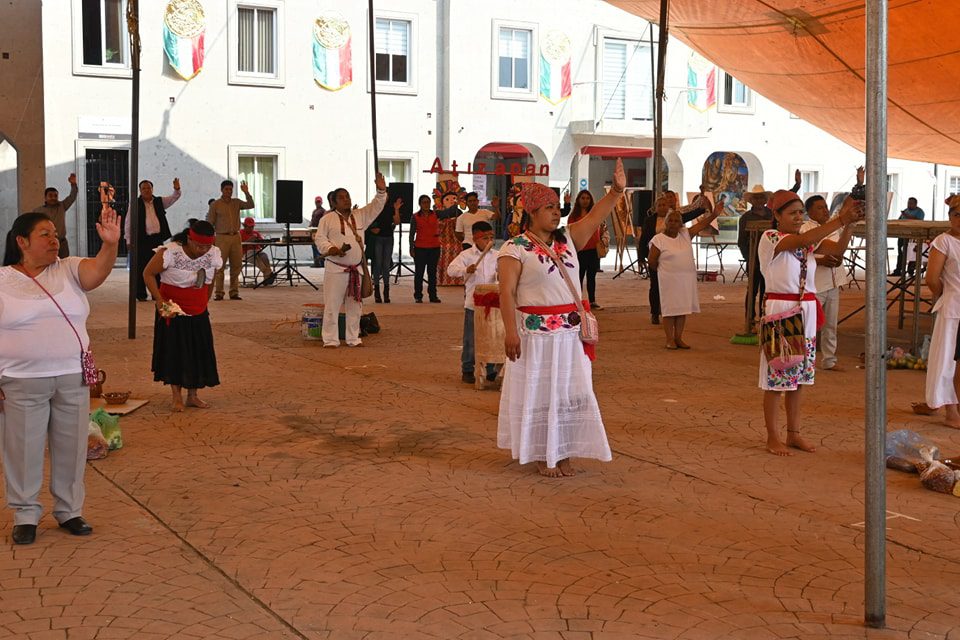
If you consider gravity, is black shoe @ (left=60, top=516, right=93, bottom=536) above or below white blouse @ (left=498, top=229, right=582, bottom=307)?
below

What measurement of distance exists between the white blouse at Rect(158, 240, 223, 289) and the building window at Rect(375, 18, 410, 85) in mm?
20020

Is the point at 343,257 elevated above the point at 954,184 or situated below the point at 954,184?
below

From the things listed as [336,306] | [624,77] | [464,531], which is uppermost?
[624,77]

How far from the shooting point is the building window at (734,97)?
33375mm

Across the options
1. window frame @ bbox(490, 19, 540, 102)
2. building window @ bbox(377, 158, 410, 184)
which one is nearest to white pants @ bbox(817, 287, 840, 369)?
building window @ bbox(377, 158, 410, 184)

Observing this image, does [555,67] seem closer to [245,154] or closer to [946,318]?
[245,154]

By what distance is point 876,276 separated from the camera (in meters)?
4.03

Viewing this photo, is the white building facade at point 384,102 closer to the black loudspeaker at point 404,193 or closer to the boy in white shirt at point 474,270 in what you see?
the black loudspeaker at point 404,193

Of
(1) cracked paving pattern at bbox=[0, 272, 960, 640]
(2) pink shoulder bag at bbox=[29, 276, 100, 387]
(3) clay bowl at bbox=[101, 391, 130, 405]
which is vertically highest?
(2) pink shoulder bag at bbox=[29, 276, 100, 387]

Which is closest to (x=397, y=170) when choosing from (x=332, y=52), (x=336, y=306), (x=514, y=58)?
(x=332, y=52)

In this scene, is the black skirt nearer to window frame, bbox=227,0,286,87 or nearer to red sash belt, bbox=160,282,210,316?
red sash belt, bbox=160,282,210,316

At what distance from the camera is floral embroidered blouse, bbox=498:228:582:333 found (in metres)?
6.60

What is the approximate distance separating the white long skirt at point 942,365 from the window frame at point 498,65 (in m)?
22.0

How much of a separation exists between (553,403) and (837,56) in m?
7.60
